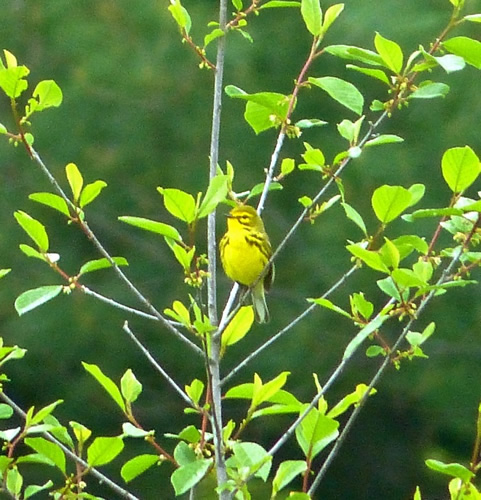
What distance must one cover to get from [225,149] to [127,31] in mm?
634

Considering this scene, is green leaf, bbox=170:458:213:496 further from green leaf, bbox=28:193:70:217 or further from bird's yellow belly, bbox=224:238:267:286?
bird's yellow belly, bbox=224:238:267:286

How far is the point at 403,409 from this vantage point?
4.50 m

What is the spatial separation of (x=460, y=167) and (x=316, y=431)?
366 mm

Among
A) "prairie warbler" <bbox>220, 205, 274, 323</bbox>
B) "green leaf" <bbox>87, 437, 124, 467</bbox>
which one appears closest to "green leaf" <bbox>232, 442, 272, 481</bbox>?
"green leaf" <bbox>87, 437, 124, 467</bbox>

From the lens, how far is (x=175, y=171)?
4199mm

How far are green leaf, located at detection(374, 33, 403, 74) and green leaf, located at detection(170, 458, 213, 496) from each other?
1.68ft

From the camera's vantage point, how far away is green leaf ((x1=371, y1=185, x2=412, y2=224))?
1271mm

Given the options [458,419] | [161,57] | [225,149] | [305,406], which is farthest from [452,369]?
[305,406]

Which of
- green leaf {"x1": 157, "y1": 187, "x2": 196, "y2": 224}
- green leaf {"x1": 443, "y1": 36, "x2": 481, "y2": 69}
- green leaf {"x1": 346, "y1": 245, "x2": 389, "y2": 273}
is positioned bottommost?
green leaf {"x1": 346, "y1": 245, "x2": 389, "y2": 273}

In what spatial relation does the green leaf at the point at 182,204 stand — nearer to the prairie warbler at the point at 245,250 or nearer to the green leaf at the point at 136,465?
the green leaf at the point at 136,465

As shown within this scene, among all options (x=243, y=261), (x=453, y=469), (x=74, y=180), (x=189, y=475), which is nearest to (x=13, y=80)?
(x=74, y=180)

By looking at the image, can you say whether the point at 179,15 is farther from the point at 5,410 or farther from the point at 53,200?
the point at 5,410

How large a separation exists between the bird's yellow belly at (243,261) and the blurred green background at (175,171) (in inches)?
62.0

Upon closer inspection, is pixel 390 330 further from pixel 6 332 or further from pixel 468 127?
pixel 6 332
